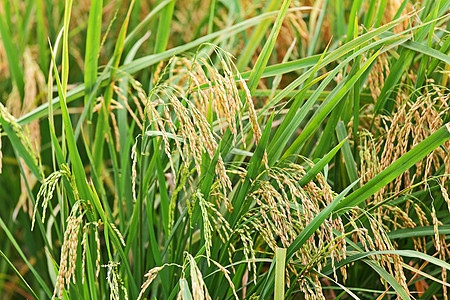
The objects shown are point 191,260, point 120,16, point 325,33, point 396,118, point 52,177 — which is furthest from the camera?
point 120,16

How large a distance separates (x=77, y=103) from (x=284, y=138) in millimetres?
1020

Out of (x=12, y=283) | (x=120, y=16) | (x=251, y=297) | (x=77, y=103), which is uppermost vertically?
(x=120, y=16)

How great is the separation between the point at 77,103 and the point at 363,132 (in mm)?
1060

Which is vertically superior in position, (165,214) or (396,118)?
(396,118)

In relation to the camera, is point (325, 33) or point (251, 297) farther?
point (325, 33)

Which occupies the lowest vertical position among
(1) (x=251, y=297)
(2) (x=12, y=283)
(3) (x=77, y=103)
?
(2) (x=12, y=283)

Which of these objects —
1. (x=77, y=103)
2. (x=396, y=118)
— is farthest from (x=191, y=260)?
(x=77, y=103)

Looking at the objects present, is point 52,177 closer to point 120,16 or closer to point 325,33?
point 325,33

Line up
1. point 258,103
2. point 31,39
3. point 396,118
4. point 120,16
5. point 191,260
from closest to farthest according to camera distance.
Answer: point 191,260 < point 396,118 < point 258,103 < point 31,39 < point 120,16

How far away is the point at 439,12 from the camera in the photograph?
0.99 meters

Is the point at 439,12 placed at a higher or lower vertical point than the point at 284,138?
higher

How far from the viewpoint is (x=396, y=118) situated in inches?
36.4

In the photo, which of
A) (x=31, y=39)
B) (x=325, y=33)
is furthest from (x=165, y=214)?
(x=31, y=39)

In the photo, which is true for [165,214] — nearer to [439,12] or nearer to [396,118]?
[396,118]
